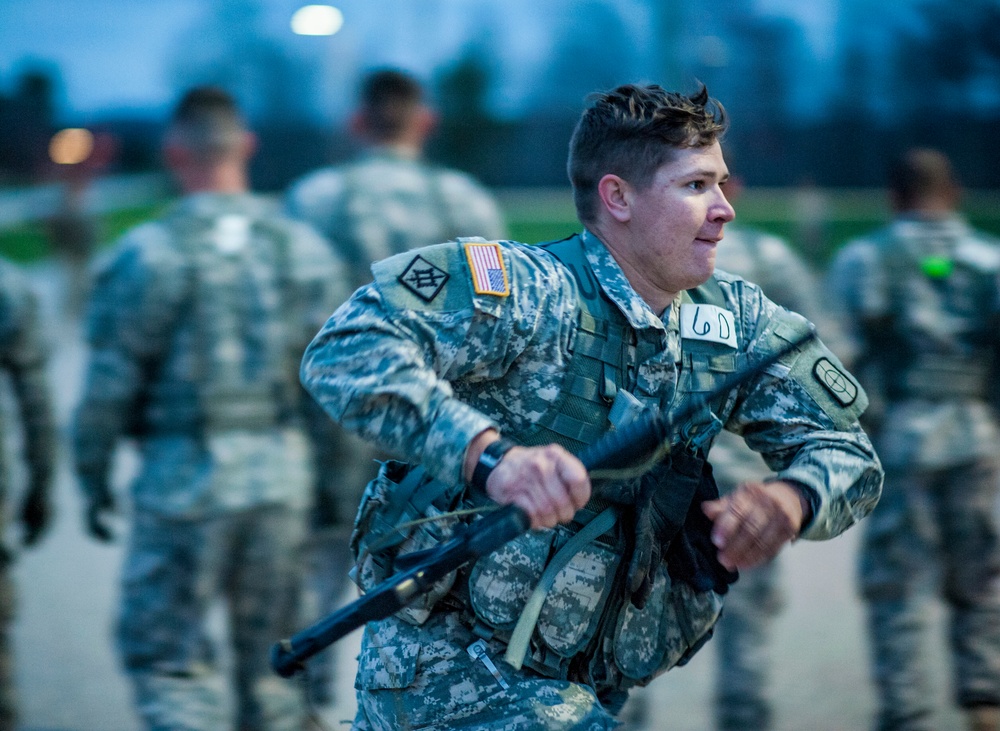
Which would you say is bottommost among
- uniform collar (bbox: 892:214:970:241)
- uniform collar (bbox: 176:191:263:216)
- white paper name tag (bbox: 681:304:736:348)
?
white paper name tag (bbox: 681:304:736:348)

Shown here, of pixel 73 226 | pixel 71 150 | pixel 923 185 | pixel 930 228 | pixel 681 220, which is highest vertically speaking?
pixel 71 150

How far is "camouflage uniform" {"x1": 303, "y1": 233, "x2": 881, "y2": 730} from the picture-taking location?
216cm

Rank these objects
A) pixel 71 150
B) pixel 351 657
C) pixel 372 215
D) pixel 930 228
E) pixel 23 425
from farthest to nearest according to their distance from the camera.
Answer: pixel 71 150, pixel 351 657, pixel 372 215, pixel 930 228, pixel 23 425

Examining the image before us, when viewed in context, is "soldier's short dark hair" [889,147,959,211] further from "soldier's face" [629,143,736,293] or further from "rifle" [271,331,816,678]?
"rifle" [271,331,816,678]

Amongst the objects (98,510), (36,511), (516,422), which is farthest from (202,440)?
(516,422)

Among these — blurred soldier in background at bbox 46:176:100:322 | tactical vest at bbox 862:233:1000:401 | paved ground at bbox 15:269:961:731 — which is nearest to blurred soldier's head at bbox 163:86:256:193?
paved ground at bbox 15:269:961:731

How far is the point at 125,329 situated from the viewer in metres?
3.72

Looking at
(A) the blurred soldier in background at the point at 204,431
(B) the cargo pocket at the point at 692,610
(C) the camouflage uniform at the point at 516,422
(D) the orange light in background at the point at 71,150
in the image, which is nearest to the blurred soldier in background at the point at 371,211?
(A) the blurred soldier in background at the point at 204,431

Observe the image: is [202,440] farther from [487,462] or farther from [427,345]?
[487,462]

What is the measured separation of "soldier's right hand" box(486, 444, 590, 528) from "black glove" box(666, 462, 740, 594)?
460 mm

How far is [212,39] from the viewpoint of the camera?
19.4m

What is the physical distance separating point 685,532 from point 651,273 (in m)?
0.52

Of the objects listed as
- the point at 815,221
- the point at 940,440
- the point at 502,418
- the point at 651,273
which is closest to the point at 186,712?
the point at 502,418

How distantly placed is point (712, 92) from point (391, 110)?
841cm
